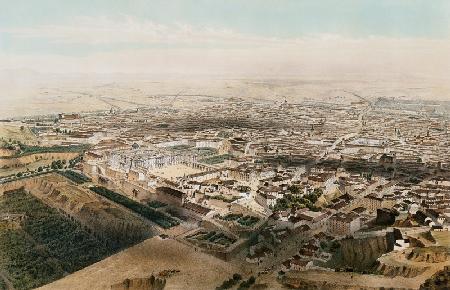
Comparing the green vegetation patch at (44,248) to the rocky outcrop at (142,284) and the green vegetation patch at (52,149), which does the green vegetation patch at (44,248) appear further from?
the green vegetation patch at (52,149)

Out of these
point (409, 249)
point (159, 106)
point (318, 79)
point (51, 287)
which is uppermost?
point (318, 79)

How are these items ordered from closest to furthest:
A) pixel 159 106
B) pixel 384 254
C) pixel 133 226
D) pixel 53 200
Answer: pixel 384 254 → pixel 133 226 → pixel 53 200 → pixel 159 106

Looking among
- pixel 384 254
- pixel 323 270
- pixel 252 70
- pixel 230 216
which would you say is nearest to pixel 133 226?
pixel 230 216

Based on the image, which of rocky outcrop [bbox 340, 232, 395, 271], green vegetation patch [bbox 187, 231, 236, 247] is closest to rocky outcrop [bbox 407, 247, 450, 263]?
rocky outcrop [bbox 340, 232, 395, 271]

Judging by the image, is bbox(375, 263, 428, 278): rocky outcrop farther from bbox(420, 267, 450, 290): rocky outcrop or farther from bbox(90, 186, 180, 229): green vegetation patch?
bbox(90, 186, 180, 229): green vegetation patch

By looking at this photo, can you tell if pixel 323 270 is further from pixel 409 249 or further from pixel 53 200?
pixel 53 200

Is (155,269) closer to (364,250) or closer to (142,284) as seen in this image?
(142,284)
